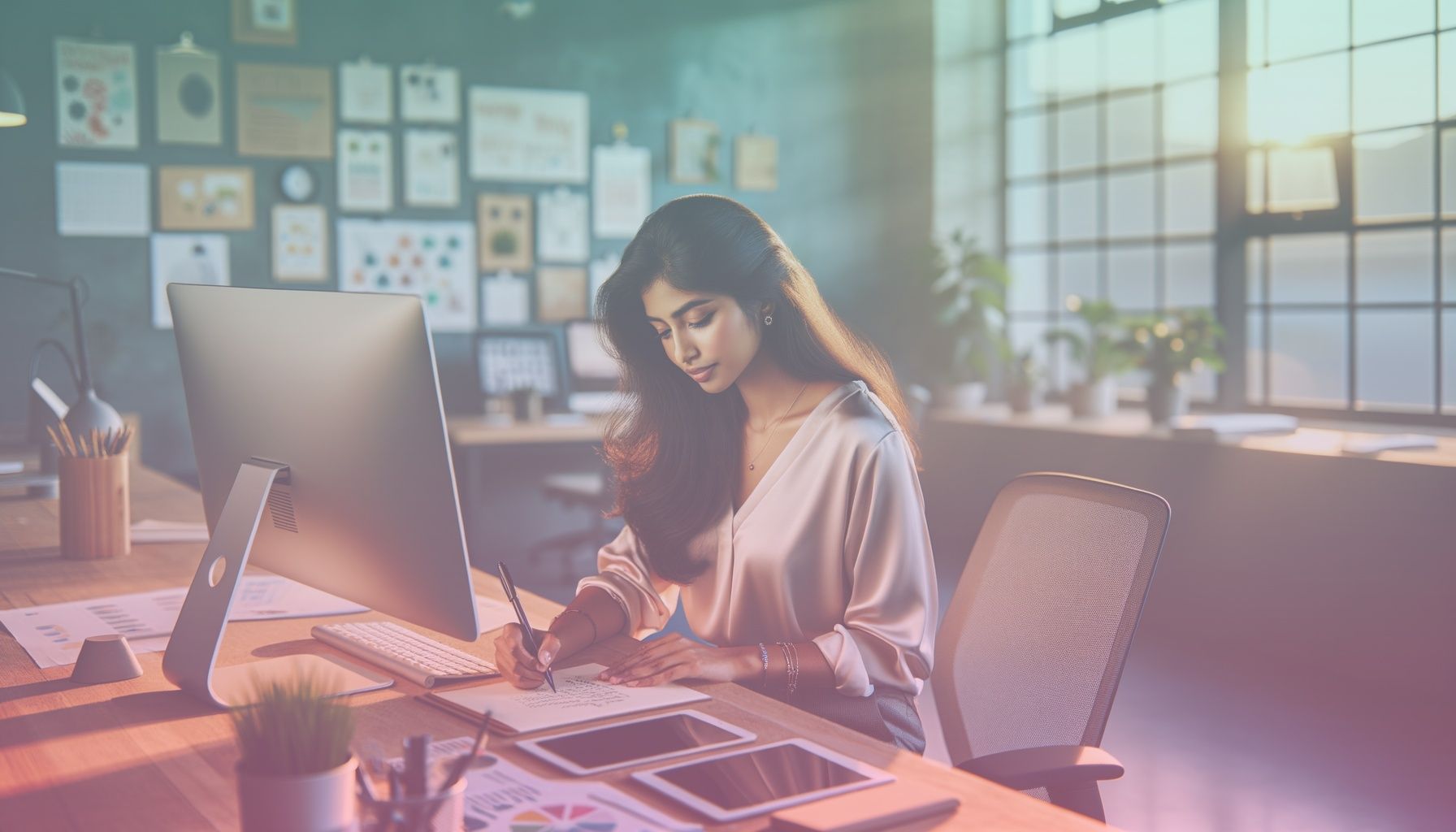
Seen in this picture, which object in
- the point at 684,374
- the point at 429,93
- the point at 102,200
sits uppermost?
the point at 429,93

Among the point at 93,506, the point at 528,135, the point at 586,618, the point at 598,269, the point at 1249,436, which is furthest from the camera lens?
the point at 598,269

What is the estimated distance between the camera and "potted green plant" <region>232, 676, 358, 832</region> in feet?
2.81

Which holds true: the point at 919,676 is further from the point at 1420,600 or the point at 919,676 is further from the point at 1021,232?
the point at 1021,232

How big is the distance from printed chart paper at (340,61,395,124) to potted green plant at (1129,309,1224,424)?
3.19 meters

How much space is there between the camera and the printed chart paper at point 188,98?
5086mm

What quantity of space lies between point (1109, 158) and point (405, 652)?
16.0ft

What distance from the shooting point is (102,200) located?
5.03 m

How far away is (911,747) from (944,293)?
436 centimetres

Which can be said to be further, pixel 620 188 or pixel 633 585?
pixel 620 188

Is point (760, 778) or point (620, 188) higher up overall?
point (620, 188)

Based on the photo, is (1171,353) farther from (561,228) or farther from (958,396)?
(561,228)

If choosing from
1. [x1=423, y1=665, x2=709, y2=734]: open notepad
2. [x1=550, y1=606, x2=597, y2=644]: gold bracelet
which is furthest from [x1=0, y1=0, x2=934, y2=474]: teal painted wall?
[x1=423, y1=665, x2=709, y2=734]: open notepad

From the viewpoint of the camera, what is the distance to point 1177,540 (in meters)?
4.48

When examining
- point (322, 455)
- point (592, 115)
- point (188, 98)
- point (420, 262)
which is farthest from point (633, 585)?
point (592, 115)
